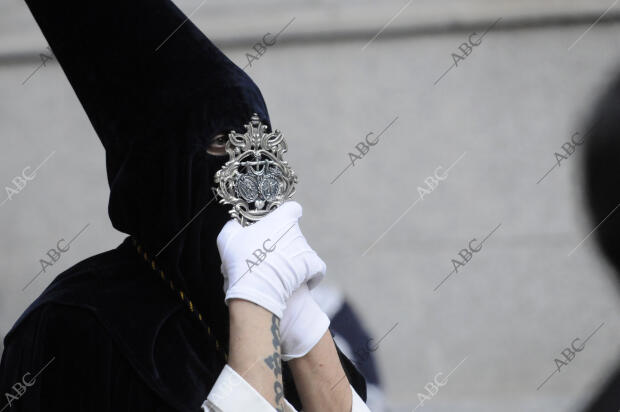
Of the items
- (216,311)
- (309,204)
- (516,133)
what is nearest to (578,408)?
(516,133)

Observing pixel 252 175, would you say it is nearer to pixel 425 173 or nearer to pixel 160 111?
pixel 160 111

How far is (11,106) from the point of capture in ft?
→ 12.0

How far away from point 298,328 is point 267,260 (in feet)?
0.55

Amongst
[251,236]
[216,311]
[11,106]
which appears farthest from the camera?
[11,106]

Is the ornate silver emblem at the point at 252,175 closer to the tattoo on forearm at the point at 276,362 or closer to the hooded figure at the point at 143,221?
the hooded figure at the point at 143,221

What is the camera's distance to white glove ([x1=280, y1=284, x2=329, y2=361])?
4.98 ft

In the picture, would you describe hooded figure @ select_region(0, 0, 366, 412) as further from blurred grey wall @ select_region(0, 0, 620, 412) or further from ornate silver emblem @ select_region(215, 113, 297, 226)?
blurred grey wall @ select_region(0, 0, 620, 412)

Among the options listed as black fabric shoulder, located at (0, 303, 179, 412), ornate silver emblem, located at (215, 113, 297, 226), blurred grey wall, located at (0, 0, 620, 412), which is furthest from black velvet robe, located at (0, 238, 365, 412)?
blurred grey wall, located at (0, 0, 620, 412)

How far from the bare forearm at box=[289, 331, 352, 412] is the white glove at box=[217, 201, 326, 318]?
0.47ft

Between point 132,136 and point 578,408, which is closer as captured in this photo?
point 132,136

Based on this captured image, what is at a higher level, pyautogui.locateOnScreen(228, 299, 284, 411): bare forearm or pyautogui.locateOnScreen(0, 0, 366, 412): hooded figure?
pyautogui.locateOnScreen(0, 0, 366, 412): hooded figure

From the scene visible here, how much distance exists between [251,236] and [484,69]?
8.61ft

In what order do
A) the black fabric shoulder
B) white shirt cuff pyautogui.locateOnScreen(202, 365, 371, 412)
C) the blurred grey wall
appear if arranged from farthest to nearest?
the blurred grey wall
the black fabric shoulder
white shirt cuff pyautogui.locateOnScreen(202, 365, 371, 412)

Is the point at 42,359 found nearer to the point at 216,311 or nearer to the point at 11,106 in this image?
the point at 216,311
